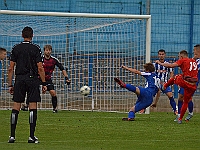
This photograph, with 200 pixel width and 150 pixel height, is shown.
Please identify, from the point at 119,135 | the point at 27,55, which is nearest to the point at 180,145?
the point at 119,135

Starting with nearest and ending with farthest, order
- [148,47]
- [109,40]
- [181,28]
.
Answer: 1. [148,47]
2. [109,40]
3. [181,28]

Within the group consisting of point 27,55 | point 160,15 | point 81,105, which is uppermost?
point 160,15

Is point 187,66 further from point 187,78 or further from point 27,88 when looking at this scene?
point 27,88

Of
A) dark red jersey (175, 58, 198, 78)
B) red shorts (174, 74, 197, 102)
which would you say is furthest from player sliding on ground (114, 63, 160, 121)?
dark red jersey (175, 58, 198, 78)

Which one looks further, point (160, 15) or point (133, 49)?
point (160, 15)

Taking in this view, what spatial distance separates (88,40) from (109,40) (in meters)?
0.91

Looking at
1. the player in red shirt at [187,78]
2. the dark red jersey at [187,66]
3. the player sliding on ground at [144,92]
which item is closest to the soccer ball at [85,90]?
the player sliding on ground at [144,92]

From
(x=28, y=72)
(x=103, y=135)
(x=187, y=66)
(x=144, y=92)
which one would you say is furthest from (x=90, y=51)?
(x=28, y=72)

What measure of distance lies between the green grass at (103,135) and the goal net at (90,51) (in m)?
5.29

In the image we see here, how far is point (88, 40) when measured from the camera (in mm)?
22750

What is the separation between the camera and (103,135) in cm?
1254

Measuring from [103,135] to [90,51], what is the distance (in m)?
10.2

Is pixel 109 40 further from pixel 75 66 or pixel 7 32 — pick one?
pixel 7 32

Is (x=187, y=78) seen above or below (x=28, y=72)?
below
